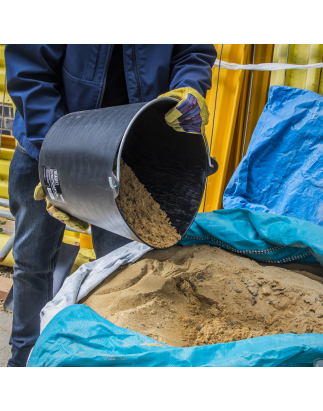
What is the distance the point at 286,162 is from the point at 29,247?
159 cm

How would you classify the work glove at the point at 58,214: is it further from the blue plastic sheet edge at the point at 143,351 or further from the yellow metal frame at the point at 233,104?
the yellow metal frame at the point at 233,104

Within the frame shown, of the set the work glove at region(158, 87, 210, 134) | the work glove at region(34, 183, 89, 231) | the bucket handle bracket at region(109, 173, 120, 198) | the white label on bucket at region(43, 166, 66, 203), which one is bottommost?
the work glove at region(34, 183, 89, 231)

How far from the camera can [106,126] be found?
1086 millimetres

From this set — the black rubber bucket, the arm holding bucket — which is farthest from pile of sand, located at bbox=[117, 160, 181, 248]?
the arm holding bucket

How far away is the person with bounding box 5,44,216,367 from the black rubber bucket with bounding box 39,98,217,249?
121 mm

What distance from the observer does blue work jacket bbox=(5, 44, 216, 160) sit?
4.48 feet

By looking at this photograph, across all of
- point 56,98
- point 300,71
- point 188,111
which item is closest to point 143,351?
point 188,111

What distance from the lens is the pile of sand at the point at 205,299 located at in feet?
3.81

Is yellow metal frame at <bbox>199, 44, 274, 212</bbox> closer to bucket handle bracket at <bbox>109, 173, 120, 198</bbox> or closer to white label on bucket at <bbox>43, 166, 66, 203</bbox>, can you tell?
white label on bucket at <bbox>43, 166, 66, 203</bbox>

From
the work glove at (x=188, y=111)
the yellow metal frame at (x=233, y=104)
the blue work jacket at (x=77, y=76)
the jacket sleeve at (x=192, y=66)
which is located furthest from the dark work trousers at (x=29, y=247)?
the yellow metal frame at (x=233, y=104)

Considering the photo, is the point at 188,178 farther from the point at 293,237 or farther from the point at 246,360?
the point at 246,360

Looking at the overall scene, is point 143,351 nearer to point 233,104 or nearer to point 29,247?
point 29,247

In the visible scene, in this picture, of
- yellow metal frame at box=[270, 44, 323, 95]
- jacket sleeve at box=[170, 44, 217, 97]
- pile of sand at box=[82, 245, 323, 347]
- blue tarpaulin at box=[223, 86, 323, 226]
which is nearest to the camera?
pile of sand at box=[82, 245, 323, 347]

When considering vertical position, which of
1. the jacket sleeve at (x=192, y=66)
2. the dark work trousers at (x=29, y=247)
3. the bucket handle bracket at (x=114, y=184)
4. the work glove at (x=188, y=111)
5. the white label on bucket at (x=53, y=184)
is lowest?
the dark work trousers at (x=29, y=247)
